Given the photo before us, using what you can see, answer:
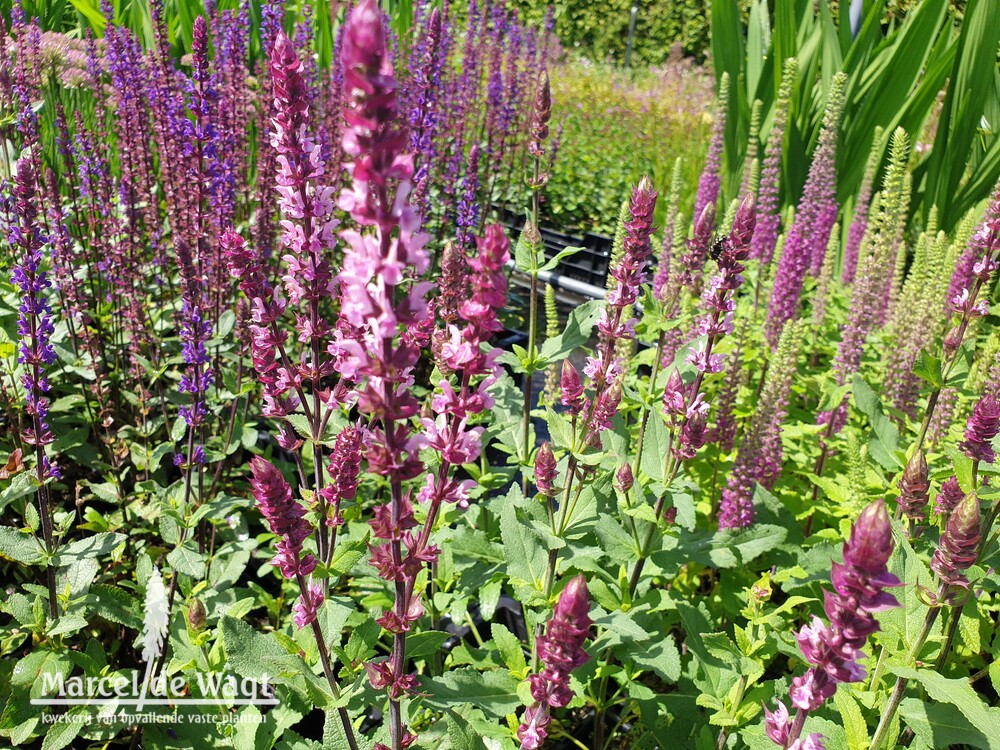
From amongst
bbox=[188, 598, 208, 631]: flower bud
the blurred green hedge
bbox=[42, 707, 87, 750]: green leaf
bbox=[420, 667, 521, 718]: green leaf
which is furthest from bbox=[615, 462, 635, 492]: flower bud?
the blurred green hedge

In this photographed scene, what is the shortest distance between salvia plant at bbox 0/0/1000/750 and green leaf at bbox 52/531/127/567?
14mm

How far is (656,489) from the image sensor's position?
205 centimetres

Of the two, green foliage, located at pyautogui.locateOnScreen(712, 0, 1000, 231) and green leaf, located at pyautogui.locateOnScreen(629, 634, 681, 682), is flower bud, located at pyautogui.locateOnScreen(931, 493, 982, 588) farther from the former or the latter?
green foliage, located at pyautogui.locateOnScreen(712, 0, 1000, 231)

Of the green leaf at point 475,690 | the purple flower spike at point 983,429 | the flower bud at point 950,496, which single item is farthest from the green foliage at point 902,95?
the green leaf at point 475,690

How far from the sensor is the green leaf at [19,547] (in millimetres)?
2119

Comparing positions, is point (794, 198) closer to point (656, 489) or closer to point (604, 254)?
point (604, 254)

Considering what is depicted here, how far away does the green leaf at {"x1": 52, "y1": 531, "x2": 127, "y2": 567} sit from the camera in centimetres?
218

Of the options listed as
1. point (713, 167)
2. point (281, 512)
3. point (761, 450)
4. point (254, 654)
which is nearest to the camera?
point (281, 512)

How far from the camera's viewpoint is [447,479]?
1.34 metres

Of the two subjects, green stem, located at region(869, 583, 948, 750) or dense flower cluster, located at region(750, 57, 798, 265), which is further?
dense flower cluster, located at region(750, 57, 798, 265)

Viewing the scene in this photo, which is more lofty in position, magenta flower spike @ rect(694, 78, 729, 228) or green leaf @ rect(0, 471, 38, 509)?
magenta flower spike @ rect(694, 78, 729, 228)

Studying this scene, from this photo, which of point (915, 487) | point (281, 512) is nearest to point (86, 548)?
point (281, 512)

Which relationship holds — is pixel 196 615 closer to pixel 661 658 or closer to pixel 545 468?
pixel 545 468

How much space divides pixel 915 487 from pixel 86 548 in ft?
7.97
